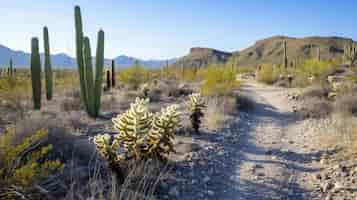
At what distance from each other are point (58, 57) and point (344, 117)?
197453 millimetres

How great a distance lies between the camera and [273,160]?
6.66 meters

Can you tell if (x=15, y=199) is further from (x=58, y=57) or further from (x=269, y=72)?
(x=58, y=57)

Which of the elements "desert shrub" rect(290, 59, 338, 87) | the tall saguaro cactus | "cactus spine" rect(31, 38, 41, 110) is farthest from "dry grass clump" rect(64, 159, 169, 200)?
"desert shrub" rect(290, 59, 338, 87)

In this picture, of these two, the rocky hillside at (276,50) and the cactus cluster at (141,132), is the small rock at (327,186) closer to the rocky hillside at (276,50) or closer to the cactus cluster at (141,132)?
the cactus cluster at (141,132)

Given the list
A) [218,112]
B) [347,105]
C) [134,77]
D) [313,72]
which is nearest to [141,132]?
[218,112]

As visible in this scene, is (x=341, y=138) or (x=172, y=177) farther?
(x=341, y=138)

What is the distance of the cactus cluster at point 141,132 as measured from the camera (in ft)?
17.2

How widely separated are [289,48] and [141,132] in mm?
99922

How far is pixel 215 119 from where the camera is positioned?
32.8ft

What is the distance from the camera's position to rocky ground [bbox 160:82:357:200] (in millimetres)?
5062

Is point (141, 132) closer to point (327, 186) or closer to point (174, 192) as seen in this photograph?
point (174, 192)

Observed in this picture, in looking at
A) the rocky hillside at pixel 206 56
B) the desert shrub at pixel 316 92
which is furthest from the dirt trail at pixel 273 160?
the rocky hillside at pixel 206 56

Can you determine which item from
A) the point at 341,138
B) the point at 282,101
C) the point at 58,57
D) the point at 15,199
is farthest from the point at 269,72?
the point at 58,57

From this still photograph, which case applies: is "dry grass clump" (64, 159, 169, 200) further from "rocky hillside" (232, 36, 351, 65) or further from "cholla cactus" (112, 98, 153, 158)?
"rocky hillside" (232, 36, 351, 65)
